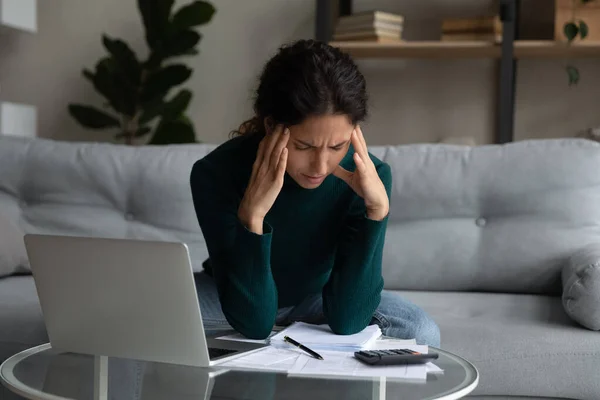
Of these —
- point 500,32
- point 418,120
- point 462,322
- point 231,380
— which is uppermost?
point 500,32

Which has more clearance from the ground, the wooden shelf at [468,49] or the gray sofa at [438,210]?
the wooden shelf at [468,49]

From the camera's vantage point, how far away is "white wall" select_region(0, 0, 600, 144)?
324 cm

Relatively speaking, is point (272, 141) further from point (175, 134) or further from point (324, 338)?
point (175, 134)

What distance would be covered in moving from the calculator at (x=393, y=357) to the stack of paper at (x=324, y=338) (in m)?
0.06

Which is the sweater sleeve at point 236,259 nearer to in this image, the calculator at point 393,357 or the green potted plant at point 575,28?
the calculator at point 393,357

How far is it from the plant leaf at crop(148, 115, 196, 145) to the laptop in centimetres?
204

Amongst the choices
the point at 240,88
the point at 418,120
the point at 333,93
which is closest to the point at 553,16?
the point at 418,120

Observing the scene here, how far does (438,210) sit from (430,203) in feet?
0.09

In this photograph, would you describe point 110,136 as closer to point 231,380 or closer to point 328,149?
point 328,149

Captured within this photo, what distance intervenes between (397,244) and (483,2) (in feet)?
4.60

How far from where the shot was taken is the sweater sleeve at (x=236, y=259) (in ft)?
4.70

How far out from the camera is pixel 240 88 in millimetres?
3473

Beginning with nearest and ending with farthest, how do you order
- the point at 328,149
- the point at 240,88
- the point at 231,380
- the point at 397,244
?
the point at 231,380
the point at 328,149
the point at 397,244
the point at 240,88

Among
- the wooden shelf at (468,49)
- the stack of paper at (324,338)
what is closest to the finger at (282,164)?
the stack of paper at (324,338)
